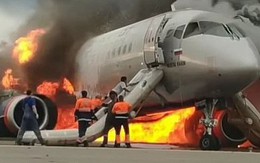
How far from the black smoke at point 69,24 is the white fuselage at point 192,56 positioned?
6.45m

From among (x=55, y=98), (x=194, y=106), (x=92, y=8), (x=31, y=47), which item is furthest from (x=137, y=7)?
(x=194, y=106)

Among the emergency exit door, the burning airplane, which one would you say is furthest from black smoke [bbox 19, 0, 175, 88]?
the emergency exit door

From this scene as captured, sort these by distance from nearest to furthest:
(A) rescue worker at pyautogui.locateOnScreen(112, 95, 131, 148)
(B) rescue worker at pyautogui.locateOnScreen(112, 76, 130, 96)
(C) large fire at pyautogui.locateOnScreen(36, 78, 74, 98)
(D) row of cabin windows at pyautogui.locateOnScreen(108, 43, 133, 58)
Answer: (A) rescue worker at pyautogui.locateOnScreen(112, 95, 131, 148)
(B) rescue worker at pyautogui.locateOnScreen(112, 76, 130, 96)
(D) row of cabin windows at pyautogui.locateOnScreen(108, 43, 133, 58)
(C) large fire at pyautogui.locateOnScreen(36, 78, 74, 98)

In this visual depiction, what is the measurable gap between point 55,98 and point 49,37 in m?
3.74

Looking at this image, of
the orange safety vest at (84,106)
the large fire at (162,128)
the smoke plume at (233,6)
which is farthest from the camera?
the smoke plume at (233,6)

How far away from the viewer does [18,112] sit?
21953mm

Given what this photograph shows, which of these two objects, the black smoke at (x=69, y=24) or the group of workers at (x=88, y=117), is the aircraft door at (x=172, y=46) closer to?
the group of workers at (x=88, y=117)

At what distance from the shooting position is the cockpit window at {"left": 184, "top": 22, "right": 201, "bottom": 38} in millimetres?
18172

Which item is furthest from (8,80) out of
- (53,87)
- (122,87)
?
(122,87)

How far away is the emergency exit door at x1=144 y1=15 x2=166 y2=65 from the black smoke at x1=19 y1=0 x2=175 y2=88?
23.3 feet

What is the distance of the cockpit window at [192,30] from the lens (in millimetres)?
18172

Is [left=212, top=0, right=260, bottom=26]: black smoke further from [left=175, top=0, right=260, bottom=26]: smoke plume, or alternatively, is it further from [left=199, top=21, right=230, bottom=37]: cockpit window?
[left=199, top=21, right=230, bottom=37]: cockpit window

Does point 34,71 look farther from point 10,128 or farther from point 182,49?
point 182,49

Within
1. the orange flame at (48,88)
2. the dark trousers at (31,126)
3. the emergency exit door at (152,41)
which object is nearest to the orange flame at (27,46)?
the orange flame at (48,88)
